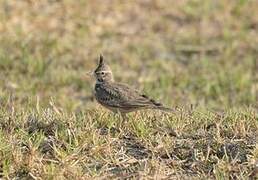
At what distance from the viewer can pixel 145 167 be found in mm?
6727

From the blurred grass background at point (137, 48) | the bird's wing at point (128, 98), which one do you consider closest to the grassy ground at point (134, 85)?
the blurred grass background at point (137, 48)

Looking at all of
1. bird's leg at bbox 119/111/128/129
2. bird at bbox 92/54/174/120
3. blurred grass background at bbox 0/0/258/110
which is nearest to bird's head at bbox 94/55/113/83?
bird at bbox 92/54/174/120

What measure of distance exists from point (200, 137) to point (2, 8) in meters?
7.52

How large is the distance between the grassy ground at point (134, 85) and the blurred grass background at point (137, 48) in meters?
0.02

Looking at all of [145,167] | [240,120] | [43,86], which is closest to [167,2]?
[43,86]

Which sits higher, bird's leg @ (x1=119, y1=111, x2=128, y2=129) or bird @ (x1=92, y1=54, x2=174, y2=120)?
bird @ (x1=92, y1=54, x2=174, y2=120)

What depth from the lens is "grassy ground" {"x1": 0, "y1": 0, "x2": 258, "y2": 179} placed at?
272 inches

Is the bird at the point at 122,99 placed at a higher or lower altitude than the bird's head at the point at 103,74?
lower

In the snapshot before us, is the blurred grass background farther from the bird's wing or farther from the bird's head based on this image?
the bird's wing

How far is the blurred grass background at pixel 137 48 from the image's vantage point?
486 inches

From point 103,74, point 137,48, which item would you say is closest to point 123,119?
point 103,74

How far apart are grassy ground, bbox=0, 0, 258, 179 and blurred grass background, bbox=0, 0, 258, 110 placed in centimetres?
2

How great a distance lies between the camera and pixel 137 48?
45.1 feet

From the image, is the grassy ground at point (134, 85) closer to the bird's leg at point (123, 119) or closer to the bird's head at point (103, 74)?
the bird's leg at point (123, 119)
